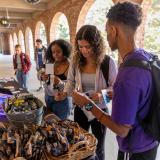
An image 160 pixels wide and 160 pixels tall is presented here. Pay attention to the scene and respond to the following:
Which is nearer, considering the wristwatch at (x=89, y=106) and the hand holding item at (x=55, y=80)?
the wristwatch at (x=89, y=106)

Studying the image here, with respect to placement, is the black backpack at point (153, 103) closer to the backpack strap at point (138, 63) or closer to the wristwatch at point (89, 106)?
the backpack strap at point (138, 63)

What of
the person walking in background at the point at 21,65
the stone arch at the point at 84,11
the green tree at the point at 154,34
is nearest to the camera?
the person walking in background at the point at 21,65

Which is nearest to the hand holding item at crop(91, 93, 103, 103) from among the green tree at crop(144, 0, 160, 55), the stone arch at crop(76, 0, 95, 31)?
the stone arch at crop(76, 0, 95, 31)

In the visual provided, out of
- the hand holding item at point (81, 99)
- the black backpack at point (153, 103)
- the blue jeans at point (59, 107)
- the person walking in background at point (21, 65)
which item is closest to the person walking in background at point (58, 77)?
the blue jeans at point (59, 107)

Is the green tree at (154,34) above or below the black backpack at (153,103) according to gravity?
above

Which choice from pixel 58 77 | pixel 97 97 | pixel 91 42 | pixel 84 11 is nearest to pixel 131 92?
pixel 97 97

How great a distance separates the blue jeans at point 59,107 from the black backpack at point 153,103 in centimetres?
119

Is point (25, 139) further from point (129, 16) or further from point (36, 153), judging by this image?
point (129, 16)

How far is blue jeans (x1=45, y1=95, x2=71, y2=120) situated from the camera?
2218 mm

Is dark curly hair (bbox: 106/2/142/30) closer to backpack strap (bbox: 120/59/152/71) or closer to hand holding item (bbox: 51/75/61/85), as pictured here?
backpack strap (bbox: 120/59/152/71)

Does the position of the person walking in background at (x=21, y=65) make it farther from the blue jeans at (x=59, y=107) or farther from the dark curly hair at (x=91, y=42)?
the dark curly hair at (x=91, y=42)

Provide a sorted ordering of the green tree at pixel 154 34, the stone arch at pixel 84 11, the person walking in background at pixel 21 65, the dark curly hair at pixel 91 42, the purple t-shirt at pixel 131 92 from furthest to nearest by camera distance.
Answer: the green tree at pixel 154 34, the stone arch at pixel 84 11, the person walking in background at pixel 21 65, the dark curly hair at pixel 91 42, the purple t-shirt at pixel 131 92

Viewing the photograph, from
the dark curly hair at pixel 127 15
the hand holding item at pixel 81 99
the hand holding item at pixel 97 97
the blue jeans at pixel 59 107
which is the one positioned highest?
the dark curly hair at pixel 127 15

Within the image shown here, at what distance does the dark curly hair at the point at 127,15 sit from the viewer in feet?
3.53
